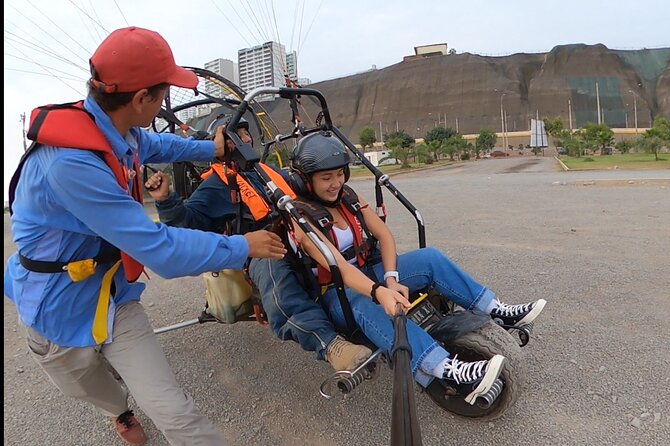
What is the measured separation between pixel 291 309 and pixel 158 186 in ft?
3.93

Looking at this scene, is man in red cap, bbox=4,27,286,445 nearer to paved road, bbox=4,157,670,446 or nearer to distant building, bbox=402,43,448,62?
paved road, bbox=4,157,670,446

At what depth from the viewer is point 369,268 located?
10.0 ft

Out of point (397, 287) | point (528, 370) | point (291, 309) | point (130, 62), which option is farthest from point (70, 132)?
point (528, 370)

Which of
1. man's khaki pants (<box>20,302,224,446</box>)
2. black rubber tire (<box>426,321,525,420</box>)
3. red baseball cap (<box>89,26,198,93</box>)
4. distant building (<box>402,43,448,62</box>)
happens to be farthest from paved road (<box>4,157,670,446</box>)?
distant building (<box>402,43,448,62</box>)

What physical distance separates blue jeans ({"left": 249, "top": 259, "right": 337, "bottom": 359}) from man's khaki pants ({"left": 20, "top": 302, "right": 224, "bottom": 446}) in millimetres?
639

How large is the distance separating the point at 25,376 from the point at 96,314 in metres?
2.26

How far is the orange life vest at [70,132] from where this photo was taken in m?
1.74

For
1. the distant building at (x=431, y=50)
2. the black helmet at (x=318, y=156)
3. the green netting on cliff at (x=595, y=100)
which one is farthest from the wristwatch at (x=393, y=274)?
the distant building at (x=431, y=50)

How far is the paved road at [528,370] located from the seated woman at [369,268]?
0.45 metres

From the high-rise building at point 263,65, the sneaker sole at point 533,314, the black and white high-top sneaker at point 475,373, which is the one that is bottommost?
the black and white high-top sneaker at point 475,373

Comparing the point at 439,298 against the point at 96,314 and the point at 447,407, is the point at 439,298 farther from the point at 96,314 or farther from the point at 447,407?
the point at 96,314

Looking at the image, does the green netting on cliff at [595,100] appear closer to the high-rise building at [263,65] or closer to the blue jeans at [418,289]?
the high-rise building at [263,65]

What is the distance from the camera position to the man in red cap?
1.73 m

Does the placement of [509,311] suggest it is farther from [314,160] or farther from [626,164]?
[626,164]
